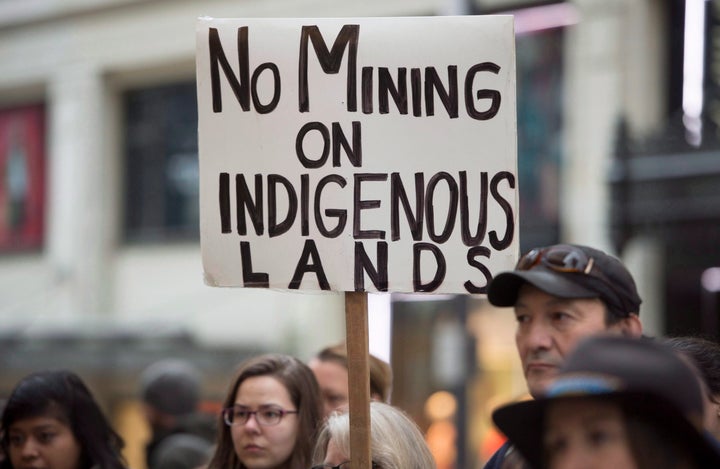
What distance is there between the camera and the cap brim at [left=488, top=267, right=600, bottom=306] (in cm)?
283

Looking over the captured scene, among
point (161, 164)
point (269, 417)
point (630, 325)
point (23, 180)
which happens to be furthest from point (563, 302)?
point (23, 180)

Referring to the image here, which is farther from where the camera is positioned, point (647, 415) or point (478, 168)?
point (478, 168)

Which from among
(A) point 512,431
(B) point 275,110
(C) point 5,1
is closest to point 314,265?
(B) point 275,110

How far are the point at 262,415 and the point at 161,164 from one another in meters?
13.5

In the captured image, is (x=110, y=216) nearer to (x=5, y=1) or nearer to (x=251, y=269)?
(x=5, y=1)

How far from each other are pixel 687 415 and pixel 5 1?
1806 cm


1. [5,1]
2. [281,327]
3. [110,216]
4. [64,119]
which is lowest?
[281,327]

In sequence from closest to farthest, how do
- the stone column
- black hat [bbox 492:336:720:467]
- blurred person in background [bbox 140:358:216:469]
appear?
black hat [bbox 492:336:720:467] < blurred person in background [bbox 140:358:216:469] < the stone column

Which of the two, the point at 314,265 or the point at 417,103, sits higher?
the point at 417,103

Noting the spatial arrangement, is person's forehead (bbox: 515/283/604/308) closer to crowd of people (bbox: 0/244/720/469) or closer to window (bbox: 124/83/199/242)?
crowd of people (bbox: 0/244/720/469)

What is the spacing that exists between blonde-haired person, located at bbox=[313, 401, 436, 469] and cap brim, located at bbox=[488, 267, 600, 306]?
54cm

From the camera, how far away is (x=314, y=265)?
3344 mm

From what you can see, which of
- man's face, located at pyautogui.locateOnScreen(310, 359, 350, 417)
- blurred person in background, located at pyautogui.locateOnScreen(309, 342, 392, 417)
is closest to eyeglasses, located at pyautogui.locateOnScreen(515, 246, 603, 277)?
blurred person in background, located at pyautogui.locateOnScreen(309, 342, 392, 417)

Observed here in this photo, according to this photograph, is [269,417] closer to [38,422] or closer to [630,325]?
[38,422]
